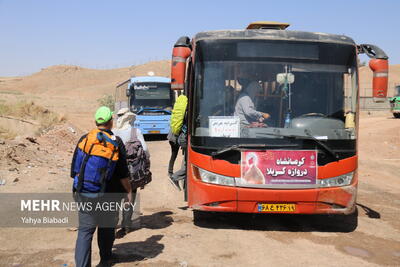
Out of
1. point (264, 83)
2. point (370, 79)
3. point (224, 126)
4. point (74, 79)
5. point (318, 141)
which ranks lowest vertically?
point (74, 79)

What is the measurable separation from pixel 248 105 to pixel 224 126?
0.51m

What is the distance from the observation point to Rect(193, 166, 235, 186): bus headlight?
6488 millimetres

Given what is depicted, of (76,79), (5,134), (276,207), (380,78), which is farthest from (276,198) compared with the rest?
(76,79)

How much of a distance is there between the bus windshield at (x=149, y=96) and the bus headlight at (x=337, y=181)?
56.2ft

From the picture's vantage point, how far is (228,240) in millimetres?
6391

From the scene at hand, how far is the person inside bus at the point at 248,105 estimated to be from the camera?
6.77 meters

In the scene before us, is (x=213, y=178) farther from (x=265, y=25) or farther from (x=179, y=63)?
(x=265, y=25)

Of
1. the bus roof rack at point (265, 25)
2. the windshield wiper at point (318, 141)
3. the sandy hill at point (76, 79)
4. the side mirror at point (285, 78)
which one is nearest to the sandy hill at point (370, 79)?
the sandy hill at point (76, 79)

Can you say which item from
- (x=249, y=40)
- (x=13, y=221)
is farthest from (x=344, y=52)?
(x=13, y=221)

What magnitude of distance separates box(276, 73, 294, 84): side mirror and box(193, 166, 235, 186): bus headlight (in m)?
1.66

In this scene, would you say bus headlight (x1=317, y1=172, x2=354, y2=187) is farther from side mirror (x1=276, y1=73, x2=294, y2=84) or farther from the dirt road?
side mirror (x1=276, y1=73, x2=294, y2=84)

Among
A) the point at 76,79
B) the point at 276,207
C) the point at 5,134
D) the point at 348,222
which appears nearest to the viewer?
the point at 276,207

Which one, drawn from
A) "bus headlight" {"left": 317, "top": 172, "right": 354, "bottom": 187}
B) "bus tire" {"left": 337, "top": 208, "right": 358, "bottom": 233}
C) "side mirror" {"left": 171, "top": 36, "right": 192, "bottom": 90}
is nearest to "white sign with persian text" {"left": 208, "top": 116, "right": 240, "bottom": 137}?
"side mirror" {"left": 171, "top": 36, "right": 192, "bottom": 90}

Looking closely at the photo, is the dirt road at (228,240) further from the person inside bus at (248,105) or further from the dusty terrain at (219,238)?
the person inside bus at (248,105)
